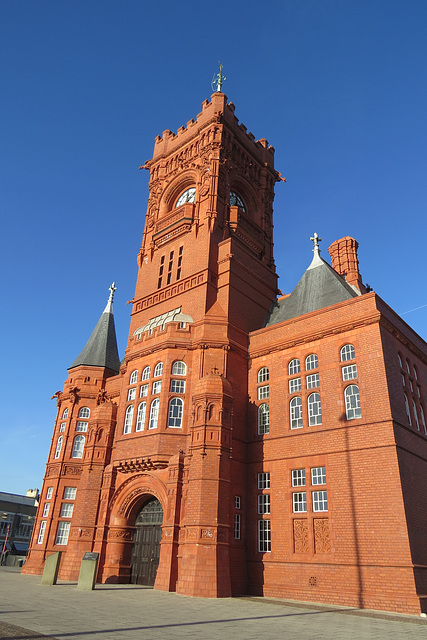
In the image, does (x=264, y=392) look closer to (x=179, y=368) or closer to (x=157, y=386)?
(x=179, y=368)

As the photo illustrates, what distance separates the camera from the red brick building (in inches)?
737

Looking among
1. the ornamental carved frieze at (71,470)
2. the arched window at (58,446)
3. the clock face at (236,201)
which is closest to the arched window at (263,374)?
the clock face at (236,201)

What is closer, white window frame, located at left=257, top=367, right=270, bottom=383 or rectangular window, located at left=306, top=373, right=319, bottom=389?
rectangular window, located at left=306, top=373, right=319, bottom=389

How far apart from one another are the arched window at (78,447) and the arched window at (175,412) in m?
12.1

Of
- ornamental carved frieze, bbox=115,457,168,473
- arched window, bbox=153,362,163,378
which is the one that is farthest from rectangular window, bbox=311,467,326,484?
arched window, bbox=153,362,163,378

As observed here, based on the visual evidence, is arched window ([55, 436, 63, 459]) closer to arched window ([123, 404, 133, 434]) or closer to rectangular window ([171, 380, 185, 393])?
arched window ([123, 404, 133, 434])

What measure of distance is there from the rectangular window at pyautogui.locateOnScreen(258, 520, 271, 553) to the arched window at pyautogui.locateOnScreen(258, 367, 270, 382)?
7.33 m

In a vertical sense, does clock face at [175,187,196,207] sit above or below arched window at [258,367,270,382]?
above

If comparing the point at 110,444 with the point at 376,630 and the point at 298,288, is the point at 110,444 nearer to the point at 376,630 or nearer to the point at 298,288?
the point at 298,288

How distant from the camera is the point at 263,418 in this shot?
24.6 m

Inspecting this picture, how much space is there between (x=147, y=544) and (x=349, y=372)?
13.6 meters

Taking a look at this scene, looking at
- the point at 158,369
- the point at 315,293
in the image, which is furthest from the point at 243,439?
the point at 315,293

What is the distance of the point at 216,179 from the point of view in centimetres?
3284

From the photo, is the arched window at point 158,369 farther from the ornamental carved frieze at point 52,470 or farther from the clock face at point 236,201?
the clock face at point 236,201
